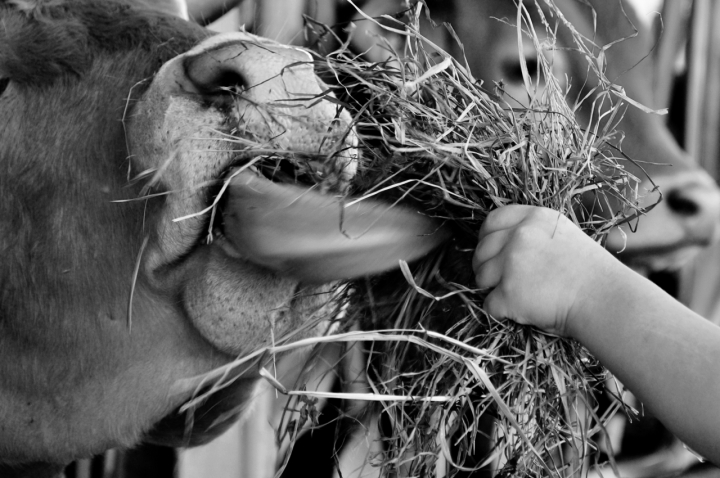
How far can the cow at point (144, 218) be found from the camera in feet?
3.36

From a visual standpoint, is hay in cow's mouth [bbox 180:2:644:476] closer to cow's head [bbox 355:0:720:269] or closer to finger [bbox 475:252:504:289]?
finger [bbox 475:252:504:289]

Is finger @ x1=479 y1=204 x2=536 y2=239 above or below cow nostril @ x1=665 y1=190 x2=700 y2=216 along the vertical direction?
above

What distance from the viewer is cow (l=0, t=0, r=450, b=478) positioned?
1.03 meters

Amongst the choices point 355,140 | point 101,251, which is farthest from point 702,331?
point 101,251

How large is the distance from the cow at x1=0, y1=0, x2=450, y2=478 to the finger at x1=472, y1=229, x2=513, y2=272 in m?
0.10

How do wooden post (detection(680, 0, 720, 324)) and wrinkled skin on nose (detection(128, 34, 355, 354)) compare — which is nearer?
wrinkled skin on nose (detection(128, 34, 355, 354))

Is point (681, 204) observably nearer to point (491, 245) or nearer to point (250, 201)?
point (491, 245)

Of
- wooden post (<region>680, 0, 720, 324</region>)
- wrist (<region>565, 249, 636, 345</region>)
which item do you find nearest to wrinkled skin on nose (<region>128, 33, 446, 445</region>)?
wrist (<region>565, 249, 636, 345</region>)

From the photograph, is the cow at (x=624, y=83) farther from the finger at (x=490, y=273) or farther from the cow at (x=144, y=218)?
the finger at (x=490, y=273)

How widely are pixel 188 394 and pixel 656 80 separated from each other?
8.90 feet

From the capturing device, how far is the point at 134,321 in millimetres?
1195

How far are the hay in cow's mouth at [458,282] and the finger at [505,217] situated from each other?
0.03 meters

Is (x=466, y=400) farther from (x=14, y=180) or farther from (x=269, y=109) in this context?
(x=14, y=180)

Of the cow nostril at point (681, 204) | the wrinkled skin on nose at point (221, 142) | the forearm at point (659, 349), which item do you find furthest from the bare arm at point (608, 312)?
the cow nostril at point (681, 204)
